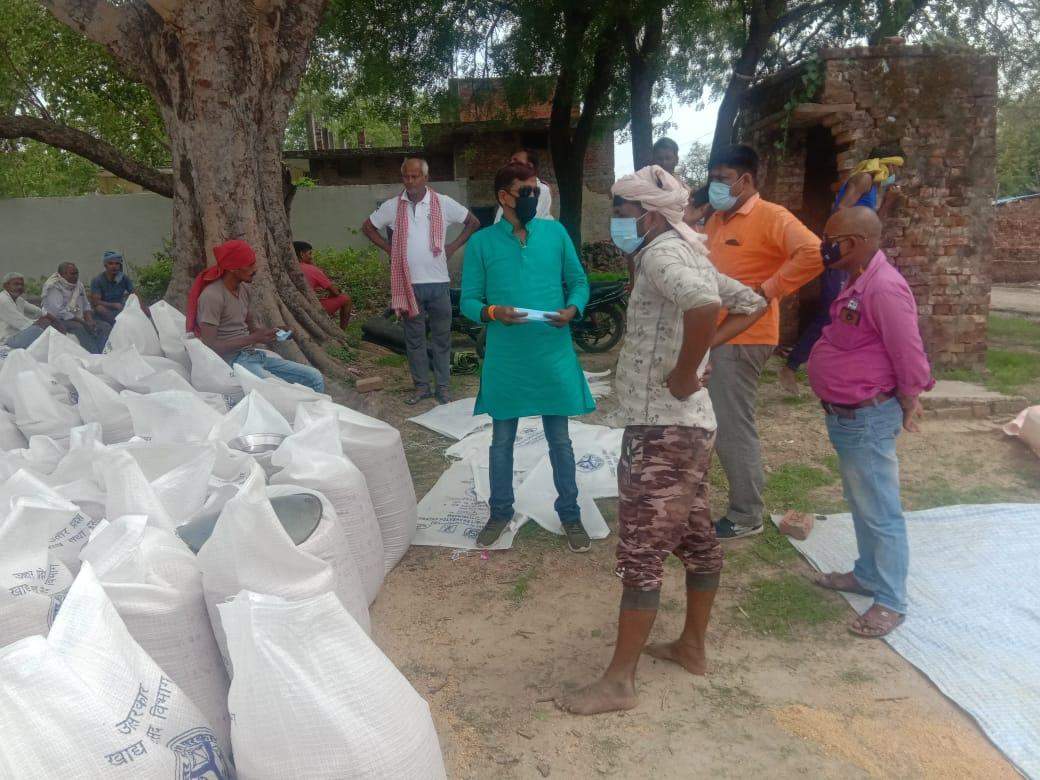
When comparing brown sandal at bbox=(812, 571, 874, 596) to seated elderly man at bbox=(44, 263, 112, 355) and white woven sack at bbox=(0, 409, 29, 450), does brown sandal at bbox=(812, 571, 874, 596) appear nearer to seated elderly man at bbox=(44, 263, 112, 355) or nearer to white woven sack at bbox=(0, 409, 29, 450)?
white woven sack at bbox=(0, 409, 29, 450)

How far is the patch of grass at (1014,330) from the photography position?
8.39 metres

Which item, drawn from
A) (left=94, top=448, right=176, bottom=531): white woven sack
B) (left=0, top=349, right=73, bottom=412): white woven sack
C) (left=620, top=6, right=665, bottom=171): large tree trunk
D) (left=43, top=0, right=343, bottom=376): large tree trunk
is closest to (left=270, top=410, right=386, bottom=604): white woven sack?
(left=94, top=448, right=176, bottom=531): white woven sack

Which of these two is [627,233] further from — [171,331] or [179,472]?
[171,331]

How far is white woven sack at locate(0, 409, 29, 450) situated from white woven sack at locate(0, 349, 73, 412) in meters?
0.10

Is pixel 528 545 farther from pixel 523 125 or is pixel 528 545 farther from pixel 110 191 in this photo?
pixel 110 191

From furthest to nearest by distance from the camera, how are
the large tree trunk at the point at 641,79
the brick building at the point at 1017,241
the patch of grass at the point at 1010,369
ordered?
the brick building at the point at 1017,241, the large tree trunk at the point at 641,79, the patch of grass at the point at 1010,369

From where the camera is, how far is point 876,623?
262 centimetres

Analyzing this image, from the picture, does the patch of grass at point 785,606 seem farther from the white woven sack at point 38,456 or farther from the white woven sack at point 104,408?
the white woven sack at point 104,408

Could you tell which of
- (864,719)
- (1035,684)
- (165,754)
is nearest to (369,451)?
(165,754)

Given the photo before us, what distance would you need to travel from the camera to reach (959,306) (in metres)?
6.39

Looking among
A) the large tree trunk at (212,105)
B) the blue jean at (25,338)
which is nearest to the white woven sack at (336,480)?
the large tree trunk at (212,105)

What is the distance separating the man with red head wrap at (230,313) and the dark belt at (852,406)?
2.91 m

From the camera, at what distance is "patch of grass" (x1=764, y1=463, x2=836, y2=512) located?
3.76m

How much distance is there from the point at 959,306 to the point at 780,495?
370 cm
